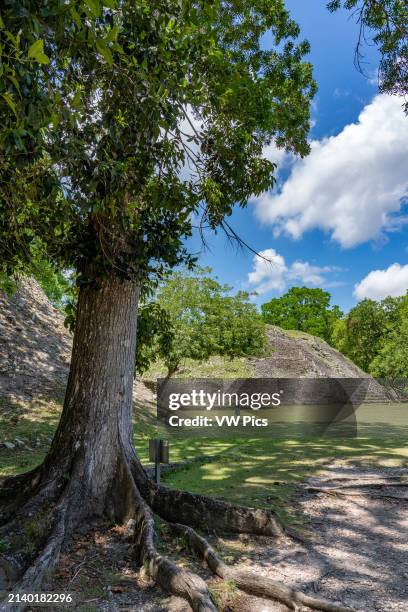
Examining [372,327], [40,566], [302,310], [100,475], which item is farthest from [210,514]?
[302,310]

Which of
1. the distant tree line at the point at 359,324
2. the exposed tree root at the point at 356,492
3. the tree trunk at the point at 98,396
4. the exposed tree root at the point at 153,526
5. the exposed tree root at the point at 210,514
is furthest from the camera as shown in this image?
the distant tree line at the point at 359,324

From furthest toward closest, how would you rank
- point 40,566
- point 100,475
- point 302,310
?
1. point 302,310
2. point 100,475
3. point 40,566

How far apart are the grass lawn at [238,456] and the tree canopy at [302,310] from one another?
4551 cm

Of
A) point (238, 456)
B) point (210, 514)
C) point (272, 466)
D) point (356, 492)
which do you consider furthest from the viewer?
point (238, 456)

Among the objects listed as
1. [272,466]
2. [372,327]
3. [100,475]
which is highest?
[372,327]

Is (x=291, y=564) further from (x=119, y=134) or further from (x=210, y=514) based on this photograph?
(x=119, y=134)

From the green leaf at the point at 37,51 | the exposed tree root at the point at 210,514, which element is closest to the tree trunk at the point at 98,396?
the exposed tree root at the point at 210,514

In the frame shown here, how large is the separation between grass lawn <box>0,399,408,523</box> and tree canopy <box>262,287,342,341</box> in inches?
1792

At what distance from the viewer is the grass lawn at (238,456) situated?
6645mm

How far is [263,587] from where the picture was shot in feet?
11.2

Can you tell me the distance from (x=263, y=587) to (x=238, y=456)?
6.37 meters

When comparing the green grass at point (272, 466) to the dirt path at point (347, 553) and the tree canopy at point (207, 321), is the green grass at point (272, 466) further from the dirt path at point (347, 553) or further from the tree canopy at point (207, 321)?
the tree canopy at point (207, 321)

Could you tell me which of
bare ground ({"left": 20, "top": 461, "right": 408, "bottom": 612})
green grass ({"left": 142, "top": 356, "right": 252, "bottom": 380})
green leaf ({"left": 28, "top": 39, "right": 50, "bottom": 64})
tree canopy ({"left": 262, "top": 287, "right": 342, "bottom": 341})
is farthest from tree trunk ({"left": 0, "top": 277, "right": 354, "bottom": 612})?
tree canopy ({"left": 262, "top": 287, "right": 342, "bottom": 341})

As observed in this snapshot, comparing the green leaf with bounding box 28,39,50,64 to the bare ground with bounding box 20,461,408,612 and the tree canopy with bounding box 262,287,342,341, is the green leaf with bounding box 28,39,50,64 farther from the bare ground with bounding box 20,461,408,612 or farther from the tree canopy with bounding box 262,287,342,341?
the tree canopy with bounding box 262,287,342,341
